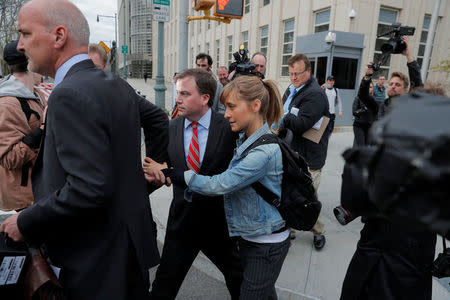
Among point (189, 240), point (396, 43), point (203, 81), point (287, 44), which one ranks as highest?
point (287, 44)

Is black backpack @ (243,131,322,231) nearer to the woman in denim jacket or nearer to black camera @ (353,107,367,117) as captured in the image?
the woman in denim jacket

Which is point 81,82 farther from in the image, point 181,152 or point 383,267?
point 383,267

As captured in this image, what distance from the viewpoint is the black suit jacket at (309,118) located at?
370 centimetres

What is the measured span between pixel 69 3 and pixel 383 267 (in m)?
2.20

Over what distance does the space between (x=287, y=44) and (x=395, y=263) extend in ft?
57.5

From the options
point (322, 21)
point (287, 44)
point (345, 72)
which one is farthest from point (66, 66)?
point (287, 44)

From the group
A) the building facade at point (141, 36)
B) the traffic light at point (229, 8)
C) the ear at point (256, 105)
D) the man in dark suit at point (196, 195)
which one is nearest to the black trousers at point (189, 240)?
the man in dark suit at point (196, 195)

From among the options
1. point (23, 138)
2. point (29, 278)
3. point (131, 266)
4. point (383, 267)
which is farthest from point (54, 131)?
point (383, 267)

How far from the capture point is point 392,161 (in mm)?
577

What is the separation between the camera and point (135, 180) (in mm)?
1664

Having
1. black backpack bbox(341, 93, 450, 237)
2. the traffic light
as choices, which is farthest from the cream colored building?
black backpack bbox(341, 93, 450, 237)

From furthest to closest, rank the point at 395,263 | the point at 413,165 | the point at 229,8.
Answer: the point at 229,8
the point at 395,263
the point at 413,165

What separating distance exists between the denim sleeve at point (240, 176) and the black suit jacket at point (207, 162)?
431 millimetres

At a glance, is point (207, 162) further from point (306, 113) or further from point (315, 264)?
point (315, 264)
